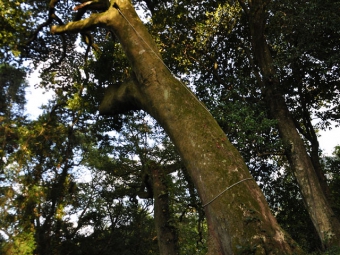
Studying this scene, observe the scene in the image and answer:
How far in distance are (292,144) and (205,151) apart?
4.51m

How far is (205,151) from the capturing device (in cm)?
432

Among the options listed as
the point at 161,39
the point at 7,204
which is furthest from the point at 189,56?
the point at 7,204

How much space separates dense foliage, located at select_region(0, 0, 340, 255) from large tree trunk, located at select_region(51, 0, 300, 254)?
2.70 m

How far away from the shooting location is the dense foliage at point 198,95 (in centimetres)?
771

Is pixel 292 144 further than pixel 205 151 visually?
Yes

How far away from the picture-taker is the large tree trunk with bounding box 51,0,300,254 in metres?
3.54

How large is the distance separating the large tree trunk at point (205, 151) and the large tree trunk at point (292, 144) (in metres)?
3.79

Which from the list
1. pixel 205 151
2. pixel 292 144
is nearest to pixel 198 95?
pixel 292 144

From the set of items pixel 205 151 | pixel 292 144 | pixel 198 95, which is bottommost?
pixel 205 151

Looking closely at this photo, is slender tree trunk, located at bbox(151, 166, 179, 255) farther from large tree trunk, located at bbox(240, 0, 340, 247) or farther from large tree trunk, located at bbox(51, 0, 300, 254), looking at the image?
large tree trunk, located at bbox(240, 0, 340, 247)

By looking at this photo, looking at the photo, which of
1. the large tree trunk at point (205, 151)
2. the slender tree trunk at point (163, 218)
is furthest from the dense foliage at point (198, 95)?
the large tree trunk at point (205, 151)

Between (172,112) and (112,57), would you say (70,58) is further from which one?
(172,112)

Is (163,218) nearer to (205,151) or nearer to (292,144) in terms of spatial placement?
(292,144)

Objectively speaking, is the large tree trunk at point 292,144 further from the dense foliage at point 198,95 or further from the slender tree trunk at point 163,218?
the slender tree trunk at point 163,218
